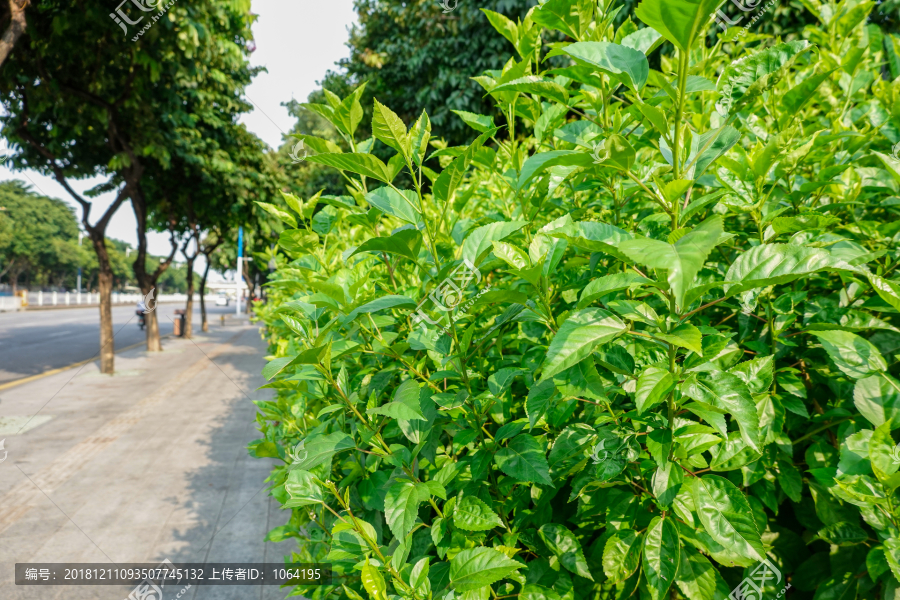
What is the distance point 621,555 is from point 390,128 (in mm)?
899

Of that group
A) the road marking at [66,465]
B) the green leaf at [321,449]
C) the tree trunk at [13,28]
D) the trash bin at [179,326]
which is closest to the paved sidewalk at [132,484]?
the road marking at [66,465]

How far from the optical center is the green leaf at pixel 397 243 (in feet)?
2.84

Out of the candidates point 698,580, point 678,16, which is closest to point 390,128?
point 678,16

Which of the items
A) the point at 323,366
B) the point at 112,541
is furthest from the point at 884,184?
the point at 112,541

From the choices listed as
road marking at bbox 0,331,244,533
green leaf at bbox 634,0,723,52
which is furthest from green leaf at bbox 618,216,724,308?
road marking at bbox 0,331,244,533

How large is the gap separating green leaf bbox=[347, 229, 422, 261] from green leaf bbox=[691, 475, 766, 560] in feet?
2.13

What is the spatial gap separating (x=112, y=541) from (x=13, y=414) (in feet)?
Result: 16.7

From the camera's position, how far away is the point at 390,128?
95cm

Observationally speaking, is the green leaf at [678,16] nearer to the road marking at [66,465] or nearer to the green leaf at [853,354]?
the green leaf at [853,354]

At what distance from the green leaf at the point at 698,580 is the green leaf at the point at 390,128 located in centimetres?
94

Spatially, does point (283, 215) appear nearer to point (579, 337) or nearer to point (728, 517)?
point (579, 337)

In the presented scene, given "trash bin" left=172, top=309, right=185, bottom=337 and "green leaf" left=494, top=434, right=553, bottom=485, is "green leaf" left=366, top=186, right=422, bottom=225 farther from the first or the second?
"trash bin" left=172, top=309, right=185, bottom=337

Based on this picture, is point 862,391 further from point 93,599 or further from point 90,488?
point 90,488

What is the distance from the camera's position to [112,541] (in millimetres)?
3615
